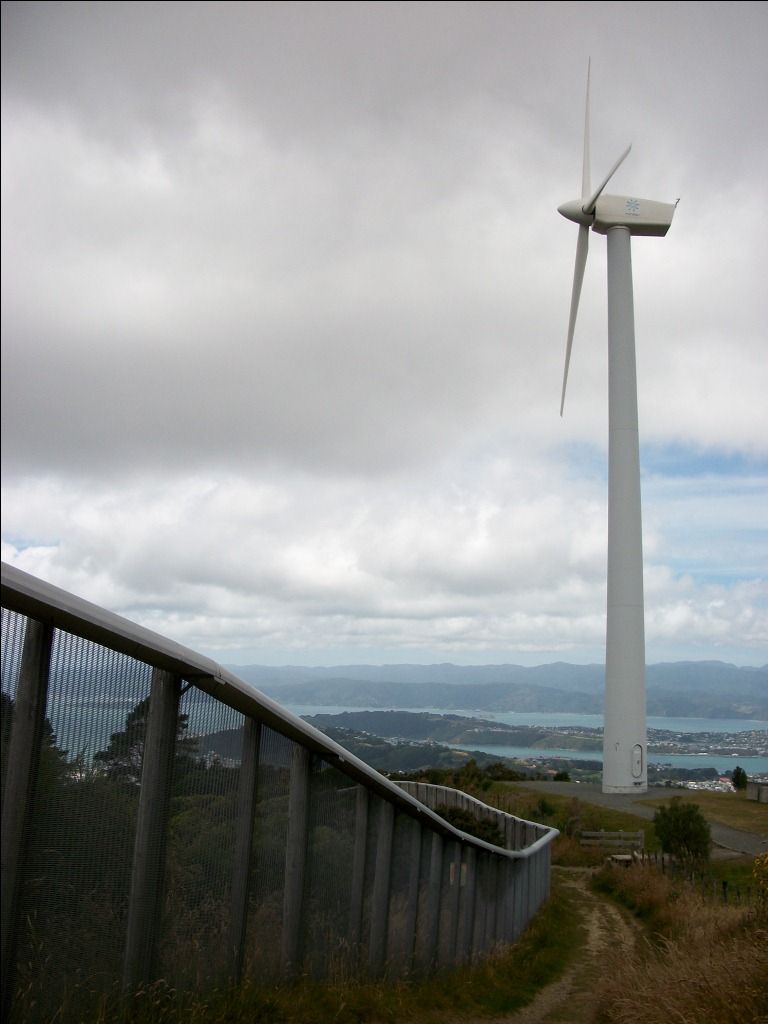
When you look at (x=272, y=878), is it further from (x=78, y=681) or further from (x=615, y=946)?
(x=615, y=946)

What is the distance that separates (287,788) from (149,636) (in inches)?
106

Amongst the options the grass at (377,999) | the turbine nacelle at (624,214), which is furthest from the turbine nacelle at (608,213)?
the grass at (377,999)

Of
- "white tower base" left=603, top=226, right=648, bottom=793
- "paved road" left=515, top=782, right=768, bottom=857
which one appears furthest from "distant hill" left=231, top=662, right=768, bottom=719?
"white tower base" left=603, top=226, right=648, bottom=793

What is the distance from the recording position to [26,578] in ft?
16.2

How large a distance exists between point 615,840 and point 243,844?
18.6 metres

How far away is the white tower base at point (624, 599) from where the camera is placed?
3419cm

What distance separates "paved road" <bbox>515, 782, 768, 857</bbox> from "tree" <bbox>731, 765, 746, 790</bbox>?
121 inches

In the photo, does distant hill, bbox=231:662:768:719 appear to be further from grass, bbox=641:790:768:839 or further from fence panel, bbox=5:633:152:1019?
fence panel, bbox=5:633:152:1019

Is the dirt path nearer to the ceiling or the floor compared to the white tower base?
nearer to the floor

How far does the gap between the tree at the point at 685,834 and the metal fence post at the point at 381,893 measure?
12.0 m

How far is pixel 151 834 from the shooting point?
251 inches

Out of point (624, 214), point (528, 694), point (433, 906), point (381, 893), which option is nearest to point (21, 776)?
point (381, 893)

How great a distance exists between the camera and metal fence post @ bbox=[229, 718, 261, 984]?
7.18 metres

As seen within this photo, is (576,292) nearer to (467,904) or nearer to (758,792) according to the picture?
(758,792)
